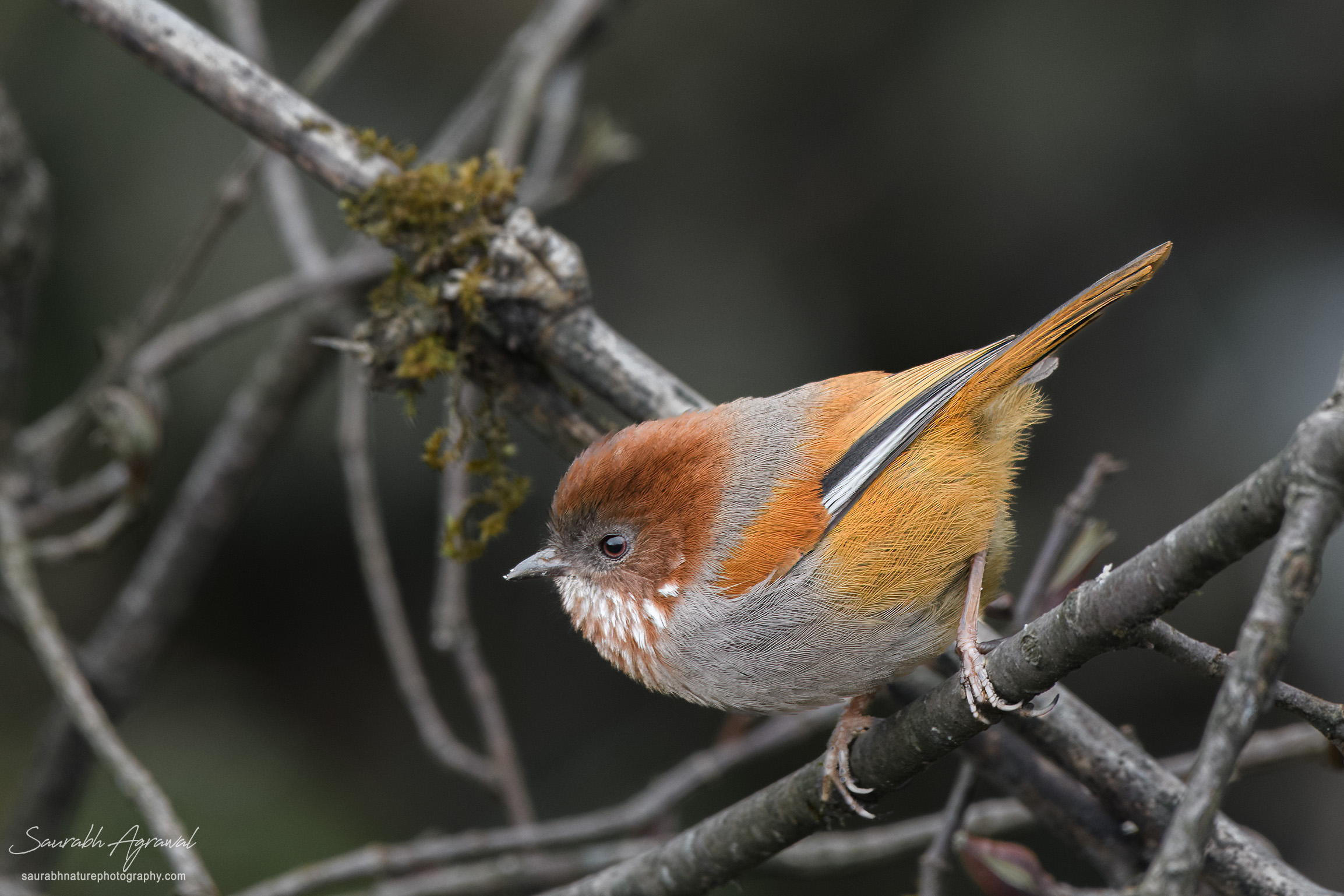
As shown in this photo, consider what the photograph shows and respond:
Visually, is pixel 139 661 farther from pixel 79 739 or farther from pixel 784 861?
pixel 784 861

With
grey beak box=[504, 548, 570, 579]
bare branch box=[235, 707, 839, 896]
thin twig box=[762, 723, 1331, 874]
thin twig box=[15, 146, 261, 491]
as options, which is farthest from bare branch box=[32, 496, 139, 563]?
thin twig box=[762, 723, 1331, 874]

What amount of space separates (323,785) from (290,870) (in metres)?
0.48

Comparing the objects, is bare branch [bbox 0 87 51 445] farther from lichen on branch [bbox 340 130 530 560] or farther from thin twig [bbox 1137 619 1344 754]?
thin twig [bbox 1137 619 1344 754]

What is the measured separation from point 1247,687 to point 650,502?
155 cm

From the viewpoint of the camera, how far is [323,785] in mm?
4562

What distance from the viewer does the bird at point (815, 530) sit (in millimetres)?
2262

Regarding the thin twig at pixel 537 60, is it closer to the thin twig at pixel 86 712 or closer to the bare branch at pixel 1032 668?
the thin twig at pixel 86 712

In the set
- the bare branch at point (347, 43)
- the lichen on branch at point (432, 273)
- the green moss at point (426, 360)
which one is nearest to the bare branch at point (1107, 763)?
the lichen on branch at point (432, 273)

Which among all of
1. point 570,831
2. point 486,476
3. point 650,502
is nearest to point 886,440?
point 650,502

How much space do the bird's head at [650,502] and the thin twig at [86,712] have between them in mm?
1066

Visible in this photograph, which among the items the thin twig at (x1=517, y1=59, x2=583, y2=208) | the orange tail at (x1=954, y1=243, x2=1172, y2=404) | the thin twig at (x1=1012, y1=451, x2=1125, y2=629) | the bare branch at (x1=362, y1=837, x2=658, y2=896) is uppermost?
the thin twig at (x1=517, y1=59, x2=583, y2=208)

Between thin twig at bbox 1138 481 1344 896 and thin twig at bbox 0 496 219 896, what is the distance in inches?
75.0

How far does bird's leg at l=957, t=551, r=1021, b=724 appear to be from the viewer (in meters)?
1.83

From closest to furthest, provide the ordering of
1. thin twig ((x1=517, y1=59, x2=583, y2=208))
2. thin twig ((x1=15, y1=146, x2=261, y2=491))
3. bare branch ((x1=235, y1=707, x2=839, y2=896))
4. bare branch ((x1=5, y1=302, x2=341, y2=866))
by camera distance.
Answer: bare branch ((x1=235, y1=707, x2=839, y2=896)) < thin twig ((x1=15, y1=146, x2=261, y2=491)) < bare branch ((x1=5, y1=302, x2=341, y2=866)) < thin twig ((x1=517, y1=59, x2=583, y2=208))
